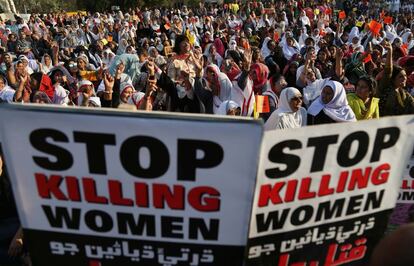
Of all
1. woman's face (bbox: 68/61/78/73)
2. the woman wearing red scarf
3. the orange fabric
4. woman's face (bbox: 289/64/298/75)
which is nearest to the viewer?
the orange fabric

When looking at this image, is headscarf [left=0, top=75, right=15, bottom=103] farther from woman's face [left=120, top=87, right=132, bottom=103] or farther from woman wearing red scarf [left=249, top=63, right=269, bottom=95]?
woman wearing red scarf [left=249, top=63, right=269, bottom=95]

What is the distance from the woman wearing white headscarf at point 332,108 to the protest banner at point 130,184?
2677 mm

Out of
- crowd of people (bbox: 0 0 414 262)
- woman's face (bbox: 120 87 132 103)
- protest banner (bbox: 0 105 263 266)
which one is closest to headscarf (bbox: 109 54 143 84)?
crowd of people (bbox: 0 0 414 262)

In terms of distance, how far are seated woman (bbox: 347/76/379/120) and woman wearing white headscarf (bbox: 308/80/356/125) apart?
0.23 m

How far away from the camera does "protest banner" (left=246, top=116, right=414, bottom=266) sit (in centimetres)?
177

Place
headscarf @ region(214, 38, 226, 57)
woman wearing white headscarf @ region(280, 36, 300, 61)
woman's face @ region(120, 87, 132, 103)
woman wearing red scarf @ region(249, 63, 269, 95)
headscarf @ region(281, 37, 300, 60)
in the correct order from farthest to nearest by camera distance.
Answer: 1. headscarf @ region(214, 38, 226, 57)
2. woman wearing white headscarf @ region(280, 36, 300, 61)
3. headscarf @ region(281, 37, 300, 60)
4. woman wearing red scarf @ region(249, 63, 269, 95)
5. woman's face @ region(120, 87, 132, 103)

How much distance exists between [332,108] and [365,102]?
55 centimetres

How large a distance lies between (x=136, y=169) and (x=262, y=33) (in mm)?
10440

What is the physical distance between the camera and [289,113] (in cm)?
404

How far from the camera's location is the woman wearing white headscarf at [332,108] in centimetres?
409

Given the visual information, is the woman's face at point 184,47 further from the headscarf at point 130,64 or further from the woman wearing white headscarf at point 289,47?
the woman wearing white headscarf at point 289,47

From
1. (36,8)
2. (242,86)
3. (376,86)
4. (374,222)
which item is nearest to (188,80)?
(242,86)

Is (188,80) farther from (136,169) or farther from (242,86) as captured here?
(136,169)

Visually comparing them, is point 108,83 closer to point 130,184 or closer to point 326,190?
point 130,184
